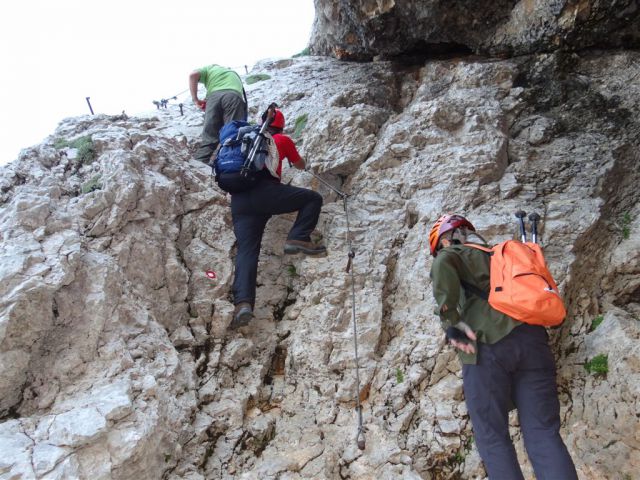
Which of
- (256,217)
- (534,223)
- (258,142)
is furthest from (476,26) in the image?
(256,217)

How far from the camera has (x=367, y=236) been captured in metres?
6.42

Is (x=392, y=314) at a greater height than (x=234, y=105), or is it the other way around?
(x=234, y=105)

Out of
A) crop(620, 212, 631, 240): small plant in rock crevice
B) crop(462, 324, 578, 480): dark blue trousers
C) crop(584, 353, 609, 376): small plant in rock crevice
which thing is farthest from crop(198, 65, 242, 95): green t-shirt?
crop(584, 353, 609, 376): small plant in rock crevice

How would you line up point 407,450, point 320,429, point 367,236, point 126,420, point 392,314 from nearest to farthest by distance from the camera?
point 126,420
point 407,450
point 320,429
point 392,314
point 367,236

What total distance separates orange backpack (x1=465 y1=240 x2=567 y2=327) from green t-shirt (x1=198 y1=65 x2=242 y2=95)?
6237mm

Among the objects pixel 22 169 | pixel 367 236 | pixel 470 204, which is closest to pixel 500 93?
pixel 470 204

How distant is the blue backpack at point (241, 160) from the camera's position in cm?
595

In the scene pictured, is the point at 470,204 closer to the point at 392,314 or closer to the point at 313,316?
the point at 392,314

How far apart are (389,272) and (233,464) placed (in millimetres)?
3001

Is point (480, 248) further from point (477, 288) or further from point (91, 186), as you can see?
point (91, 186)

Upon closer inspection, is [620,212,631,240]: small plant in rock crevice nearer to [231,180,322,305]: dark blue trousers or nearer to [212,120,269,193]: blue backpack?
[231,180,322,305]: dark blue trousers

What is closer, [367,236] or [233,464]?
[233,464]

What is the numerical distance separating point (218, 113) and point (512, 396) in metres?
6.79

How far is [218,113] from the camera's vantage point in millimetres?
8203
